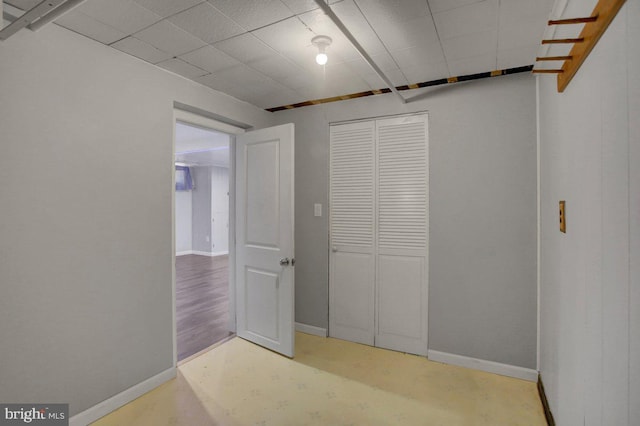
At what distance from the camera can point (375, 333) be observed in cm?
309

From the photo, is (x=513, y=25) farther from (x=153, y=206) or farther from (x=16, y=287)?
(x=16, y=287)

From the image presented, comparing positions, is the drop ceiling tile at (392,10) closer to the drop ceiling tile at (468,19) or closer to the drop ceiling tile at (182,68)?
the drop ceiling tile at (468,19)

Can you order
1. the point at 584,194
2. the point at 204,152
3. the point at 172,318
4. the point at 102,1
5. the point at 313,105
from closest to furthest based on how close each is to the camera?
the point at 584,194, the point at 102,1, the point at 172,318, the point at 313,105, the point at 204,152

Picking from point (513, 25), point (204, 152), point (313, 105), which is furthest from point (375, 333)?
point (204, 152)

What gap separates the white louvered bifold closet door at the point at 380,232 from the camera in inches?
114

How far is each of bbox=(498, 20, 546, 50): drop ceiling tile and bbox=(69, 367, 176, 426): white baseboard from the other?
3.40m

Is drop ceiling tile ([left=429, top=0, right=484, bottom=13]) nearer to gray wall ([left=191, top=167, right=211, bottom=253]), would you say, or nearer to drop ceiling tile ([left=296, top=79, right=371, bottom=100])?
drop ceiling tile ([left=296, top=79, right=371, bottom=100])

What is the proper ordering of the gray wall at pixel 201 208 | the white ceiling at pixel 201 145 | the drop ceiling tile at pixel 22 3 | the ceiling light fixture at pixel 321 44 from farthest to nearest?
the gray wall at pixel 201 208 < the white ceiling at pixel 201 145 < the ceiling light fixture at pixel 321 44 < the drop ceiling tile at pixel 22 3

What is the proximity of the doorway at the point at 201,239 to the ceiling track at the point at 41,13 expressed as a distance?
1285 mm

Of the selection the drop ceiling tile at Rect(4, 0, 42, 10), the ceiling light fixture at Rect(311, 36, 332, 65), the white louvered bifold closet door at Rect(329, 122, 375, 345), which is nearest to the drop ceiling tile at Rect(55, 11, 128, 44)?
the drop ceiling tile at Rect(4, 0, 42, 10)

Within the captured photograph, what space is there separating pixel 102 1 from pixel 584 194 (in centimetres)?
248

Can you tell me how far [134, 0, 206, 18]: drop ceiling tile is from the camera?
1615mm

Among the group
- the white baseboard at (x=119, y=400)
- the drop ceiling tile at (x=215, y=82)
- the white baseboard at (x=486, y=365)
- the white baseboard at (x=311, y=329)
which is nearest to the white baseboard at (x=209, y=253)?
the white baseboard at (x=311, y=329)

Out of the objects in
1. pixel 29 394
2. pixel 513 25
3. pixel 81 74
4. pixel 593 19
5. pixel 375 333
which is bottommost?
pixel 375 333
